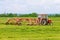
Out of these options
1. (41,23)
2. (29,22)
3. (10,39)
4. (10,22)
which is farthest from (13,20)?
(10,39)

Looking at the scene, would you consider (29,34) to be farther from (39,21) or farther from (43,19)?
(43,19)

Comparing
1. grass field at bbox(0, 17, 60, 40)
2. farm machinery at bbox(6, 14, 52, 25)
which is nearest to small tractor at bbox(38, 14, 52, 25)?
farm machinery at bbox(6, 14, 52, 25)

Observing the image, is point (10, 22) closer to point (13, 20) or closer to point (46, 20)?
point (13, 20)

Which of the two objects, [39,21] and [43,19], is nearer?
[39,21]

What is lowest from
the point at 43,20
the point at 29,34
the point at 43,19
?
the point at 29,34

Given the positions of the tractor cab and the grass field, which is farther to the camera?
the tractor cab

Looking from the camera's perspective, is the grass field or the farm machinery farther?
the farm machinery

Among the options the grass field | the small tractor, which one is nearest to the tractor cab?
the small tractor

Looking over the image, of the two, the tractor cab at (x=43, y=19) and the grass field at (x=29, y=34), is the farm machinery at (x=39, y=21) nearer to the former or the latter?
the tractor cab at (x=43, y=19)

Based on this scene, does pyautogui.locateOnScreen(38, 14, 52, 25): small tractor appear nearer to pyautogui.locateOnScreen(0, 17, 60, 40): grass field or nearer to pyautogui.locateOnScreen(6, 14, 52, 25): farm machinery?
pyautogui.locateOnScreen(6, 14, 52, 25): farm machinery

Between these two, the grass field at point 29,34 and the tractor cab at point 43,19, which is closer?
the grass field at point 29,34

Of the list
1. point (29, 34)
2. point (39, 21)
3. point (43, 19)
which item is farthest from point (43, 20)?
point (29, 34)

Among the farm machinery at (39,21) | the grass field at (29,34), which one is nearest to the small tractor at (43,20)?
the farm machinery at (39,21)

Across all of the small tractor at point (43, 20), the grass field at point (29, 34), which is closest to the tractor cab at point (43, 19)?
the small tractor at point (43, 20)
